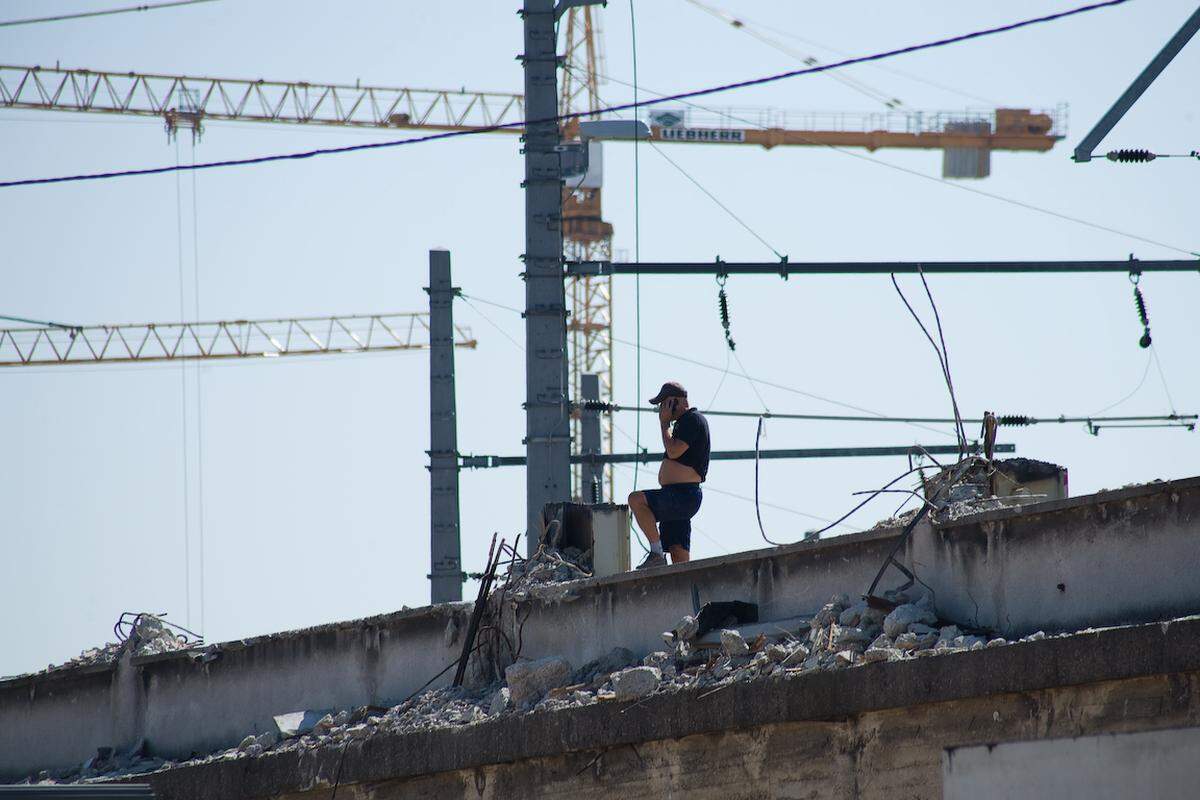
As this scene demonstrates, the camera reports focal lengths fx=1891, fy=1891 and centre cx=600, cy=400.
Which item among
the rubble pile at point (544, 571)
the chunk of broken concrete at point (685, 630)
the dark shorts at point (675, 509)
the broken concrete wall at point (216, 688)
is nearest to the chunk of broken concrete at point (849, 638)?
the chunk of broken concrete at point (685, 630)

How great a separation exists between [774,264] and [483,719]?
20.6 feet

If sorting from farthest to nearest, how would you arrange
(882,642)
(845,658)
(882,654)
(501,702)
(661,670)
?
(501,702), (661,670), (882,642), (845,658), (882,654)

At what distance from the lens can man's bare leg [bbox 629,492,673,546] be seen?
12.0 meters

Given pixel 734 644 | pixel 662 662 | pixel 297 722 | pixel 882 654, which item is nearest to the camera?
pixel 882 654

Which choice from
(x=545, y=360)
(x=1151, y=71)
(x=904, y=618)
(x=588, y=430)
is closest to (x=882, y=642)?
(x=904, y=618)

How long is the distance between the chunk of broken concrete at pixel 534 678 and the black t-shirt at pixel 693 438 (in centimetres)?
161

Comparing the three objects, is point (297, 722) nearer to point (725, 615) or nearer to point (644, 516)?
point (644, 516)

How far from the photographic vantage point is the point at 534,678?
11234mm

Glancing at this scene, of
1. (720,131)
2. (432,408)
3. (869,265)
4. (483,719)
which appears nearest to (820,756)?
(483,719)

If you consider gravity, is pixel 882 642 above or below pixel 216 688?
above

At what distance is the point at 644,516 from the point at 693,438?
1.94ft

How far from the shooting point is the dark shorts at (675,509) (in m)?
12.1

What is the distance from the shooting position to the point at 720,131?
69250 mm

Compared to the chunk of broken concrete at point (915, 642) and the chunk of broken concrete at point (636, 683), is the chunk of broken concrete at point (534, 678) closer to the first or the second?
the chunk of broken concrete at point (636, 683)
